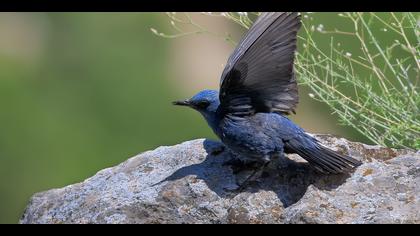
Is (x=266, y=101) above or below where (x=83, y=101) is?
above

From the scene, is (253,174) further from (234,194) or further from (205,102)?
(205,102)

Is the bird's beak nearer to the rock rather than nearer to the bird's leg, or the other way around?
the rock

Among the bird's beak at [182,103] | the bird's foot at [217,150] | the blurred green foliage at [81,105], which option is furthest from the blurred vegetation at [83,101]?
the bird's beak at [182,103]

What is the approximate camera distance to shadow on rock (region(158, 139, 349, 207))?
4.73 m

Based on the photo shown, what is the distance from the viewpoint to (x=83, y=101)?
34.3 ft

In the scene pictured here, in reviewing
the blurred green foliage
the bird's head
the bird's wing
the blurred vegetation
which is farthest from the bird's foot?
the blurred green foliage

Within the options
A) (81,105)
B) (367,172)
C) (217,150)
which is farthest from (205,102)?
(81,105)

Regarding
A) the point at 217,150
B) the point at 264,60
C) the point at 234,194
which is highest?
the point at 264,60

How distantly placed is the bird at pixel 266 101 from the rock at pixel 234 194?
0.10m

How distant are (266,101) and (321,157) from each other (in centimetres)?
46

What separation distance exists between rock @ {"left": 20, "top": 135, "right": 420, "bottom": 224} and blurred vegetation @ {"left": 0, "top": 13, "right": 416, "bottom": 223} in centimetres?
446
